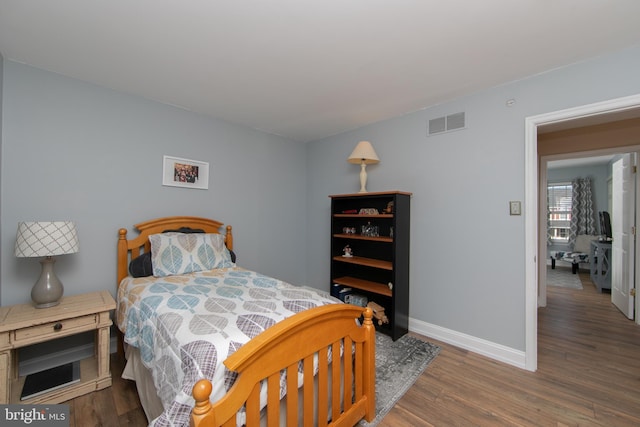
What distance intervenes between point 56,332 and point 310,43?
2551 mm

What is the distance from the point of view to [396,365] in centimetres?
222

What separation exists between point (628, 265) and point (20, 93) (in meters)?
6.34

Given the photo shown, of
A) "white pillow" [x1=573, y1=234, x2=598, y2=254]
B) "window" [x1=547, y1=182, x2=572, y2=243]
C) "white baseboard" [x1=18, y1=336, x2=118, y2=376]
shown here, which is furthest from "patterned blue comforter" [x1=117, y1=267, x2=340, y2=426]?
"window" [x1=547, y1=182, x2=572, y2=243]

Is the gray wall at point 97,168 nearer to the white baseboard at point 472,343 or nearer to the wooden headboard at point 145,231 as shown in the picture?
the wooden headboard at point 145,231

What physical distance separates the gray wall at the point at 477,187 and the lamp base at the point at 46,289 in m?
3.00

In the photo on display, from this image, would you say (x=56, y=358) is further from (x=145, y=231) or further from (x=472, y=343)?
(x=472, y=343)

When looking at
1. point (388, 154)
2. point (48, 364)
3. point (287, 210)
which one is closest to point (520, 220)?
point (388, 154)

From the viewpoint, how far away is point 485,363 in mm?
2260

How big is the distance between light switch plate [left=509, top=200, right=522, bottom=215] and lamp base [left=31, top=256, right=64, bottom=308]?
3.56 meters

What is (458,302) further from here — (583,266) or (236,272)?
(583,266)

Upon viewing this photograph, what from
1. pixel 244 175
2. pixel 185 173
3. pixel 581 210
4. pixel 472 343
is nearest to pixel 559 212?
pixel 581 210

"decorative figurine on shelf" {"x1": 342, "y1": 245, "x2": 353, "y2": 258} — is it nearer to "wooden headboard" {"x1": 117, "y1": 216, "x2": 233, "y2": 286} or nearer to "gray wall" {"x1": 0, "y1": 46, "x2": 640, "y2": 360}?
"gray wall" {"x1": 0, "y1": 46, "x2": 640, "y2": 360}

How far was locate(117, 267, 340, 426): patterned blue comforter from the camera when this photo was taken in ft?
3.68

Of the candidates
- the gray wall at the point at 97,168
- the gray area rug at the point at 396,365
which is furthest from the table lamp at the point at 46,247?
the gray area rug at the point at 396,365
